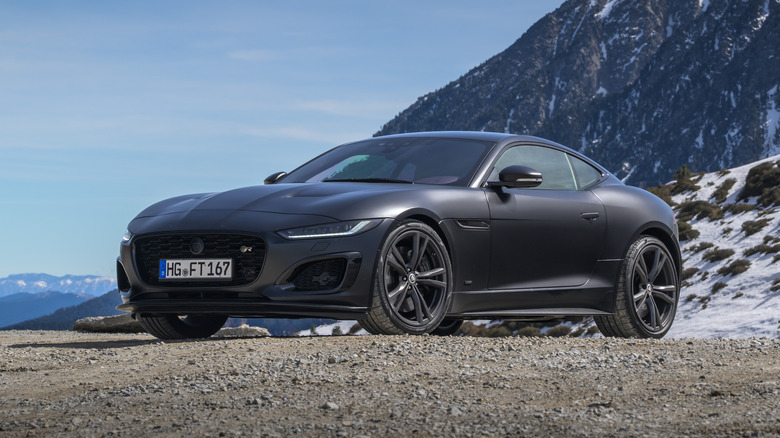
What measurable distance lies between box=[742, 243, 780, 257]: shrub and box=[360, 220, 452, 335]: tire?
1541 inches

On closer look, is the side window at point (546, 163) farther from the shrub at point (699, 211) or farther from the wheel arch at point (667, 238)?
the shrub at point (699, 211)

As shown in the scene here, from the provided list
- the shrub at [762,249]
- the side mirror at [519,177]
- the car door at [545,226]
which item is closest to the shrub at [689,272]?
the shrub at [762,249]

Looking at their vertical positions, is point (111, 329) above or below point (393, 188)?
below

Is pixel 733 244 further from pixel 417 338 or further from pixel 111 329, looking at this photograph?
pixel 417 338

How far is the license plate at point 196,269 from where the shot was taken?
6406 millimetres

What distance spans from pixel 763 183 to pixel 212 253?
48.1 meters

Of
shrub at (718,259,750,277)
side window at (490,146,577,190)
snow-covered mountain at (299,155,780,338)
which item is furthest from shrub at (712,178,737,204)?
side window at (490,146,577,190)

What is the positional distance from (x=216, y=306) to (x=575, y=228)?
117 inches

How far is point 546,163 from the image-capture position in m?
7.96

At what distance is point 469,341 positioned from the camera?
6.43m

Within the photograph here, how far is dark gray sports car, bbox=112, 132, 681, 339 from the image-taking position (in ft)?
20.5

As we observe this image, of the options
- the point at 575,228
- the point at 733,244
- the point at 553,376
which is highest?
the point at 575,228

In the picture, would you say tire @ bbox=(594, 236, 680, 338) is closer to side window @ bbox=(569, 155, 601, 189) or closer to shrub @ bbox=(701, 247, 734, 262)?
side window @ bbox=(569, 155, 601, 189)

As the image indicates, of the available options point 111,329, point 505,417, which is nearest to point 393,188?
point 505,417
